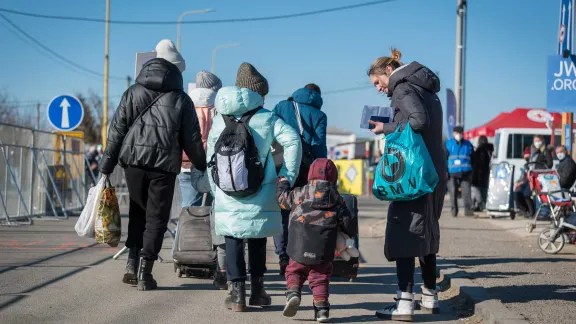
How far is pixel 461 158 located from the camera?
66.5ft

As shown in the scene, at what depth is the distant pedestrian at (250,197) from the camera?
7.06m

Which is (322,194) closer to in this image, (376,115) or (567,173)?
(376,115)

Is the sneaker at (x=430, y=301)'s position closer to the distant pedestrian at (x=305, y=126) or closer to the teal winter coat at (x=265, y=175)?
the teal winter coat at (x=265, y=175)

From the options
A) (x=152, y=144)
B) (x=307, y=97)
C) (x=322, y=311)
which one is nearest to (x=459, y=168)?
(x=307, y=97)

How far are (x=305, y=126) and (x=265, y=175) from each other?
2.39 meters

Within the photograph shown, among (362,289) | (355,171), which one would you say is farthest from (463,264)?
(355,171)

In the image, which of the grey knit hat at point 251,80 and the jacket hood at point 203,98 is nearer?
the grey knit hat at point 251,80

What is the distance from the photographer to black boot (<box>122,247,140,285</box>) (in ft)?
26.7

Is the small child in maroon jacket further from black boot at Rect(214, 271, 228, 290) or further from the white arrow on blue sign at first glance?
the white arrow on blue sign

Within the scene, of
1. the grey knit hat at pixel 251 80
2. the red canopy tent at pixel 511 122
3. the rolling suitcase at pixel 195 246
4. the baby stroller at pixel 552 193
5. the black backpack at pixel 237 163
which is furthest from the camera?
the red canopy tent at pixel 511 122

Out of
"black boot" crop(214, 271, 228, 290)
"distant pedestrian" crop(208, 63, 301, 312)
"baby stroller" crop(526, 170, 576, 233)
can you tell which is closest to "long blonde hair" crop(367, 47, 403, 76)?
"distant pedestrian" crop(208, 63, 301, 312)

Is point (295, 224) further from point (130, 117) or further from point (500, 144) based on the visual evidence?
point (500, 144)

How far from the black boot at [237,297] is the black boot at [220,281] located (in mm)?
1141

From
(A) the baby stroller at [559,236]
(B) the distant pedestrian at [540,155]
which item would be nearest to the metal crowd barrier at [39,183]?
(A) the baby stroller at [559,236]
